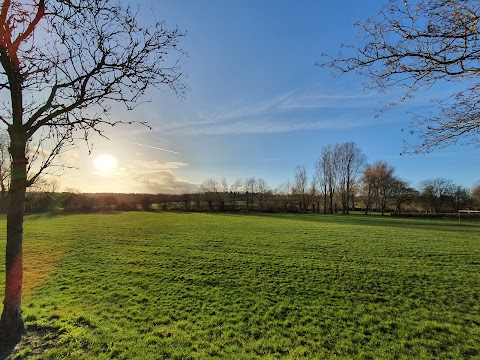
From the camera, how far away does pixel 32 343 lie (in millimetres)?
4426

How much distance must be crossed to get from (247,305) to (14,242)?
502 centimetres

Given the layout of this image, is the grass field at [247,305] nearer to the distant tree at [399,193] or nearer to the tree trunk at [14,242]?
the tree trunk at [14,242]

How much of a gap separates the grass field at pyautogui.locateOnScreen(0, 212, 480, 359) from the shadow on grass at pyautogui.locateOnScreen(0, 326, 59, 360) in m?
0.02

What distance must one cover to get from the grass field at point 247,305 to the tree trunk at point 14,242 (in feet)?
1.24

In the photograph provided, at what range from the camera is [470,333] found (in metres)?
5.47

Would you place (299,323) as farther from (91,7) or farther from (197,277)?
(91,7)

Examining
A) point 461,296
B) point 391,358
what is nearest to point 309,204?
point 461,296

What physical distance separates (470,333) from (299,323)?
3414 millimetres

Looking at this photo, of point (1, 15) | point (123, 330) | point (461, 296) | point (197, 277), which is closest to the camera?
point (1, 15)

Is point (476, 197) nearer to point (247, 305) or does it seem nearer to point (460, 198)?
point (460, 198)

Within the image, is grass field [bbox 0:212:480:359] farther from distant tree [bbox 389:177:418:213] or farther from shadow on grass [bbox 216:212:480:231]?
distant tree [bbox 389:177:418:213]

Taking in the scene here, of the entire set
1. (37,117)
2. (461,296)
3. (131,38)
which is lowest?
(461,296)

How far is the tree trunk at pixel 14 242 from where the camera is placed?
427cm

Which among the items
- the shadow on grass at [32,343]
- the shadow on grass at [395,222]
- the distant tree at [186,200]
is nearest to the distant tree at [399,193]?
the shadow on grass at [395,222]
